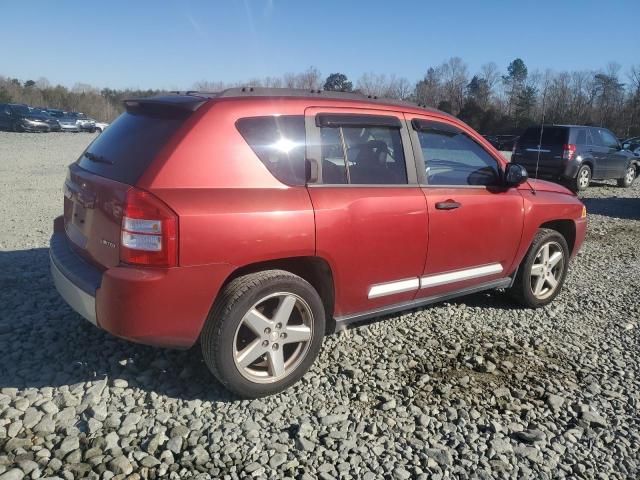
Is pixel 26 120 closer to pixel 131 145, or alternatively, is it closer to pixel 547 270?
pixel 131 145

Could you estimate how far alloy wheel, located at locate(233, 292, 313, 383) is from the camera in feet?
10.3

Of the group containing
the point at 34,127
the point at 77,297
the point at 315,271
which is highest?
the point at 34,127

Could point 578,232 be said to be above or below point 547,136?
below

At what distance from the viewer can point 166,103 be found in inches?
128

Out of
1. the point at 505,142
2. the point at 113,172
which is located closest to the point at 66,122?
the point at 505,142

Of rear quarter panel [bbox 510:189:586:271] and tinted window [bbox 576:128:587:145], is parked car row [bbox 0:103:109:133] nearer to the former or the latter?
tinted window [bbox 576:128:587:145]

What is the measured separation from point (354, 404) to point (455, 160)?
2.20m

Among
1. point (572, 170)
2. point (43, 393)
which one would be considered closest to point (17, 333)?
point (43, 393)

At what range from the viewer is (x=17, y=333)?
152 inches

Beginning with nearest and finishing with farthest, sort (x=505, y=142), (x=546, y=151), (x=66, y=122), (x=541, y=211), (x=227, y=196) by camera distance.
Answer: (x=227, y=196) < (x=541, y=211) < (x=546, y=151) < (x=505, y=142) < (x=66, y=122)

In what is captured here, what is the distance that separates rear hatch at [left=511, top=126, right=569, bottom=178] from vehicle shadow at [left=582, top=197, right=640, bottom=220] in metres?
1.16

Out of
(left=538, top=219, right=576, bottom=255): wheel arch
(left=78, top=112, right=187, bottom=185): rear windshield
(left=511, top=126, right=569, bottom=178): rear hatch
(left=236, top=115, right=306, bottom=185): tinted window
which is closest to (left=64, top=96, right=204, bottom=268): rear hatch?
(left=78, top=112, right=187, bottom=185): rear windshield

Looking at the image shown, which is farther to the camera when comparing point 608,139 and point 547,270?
point 608,139

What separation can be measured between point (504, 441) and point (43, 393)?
2695 mm
